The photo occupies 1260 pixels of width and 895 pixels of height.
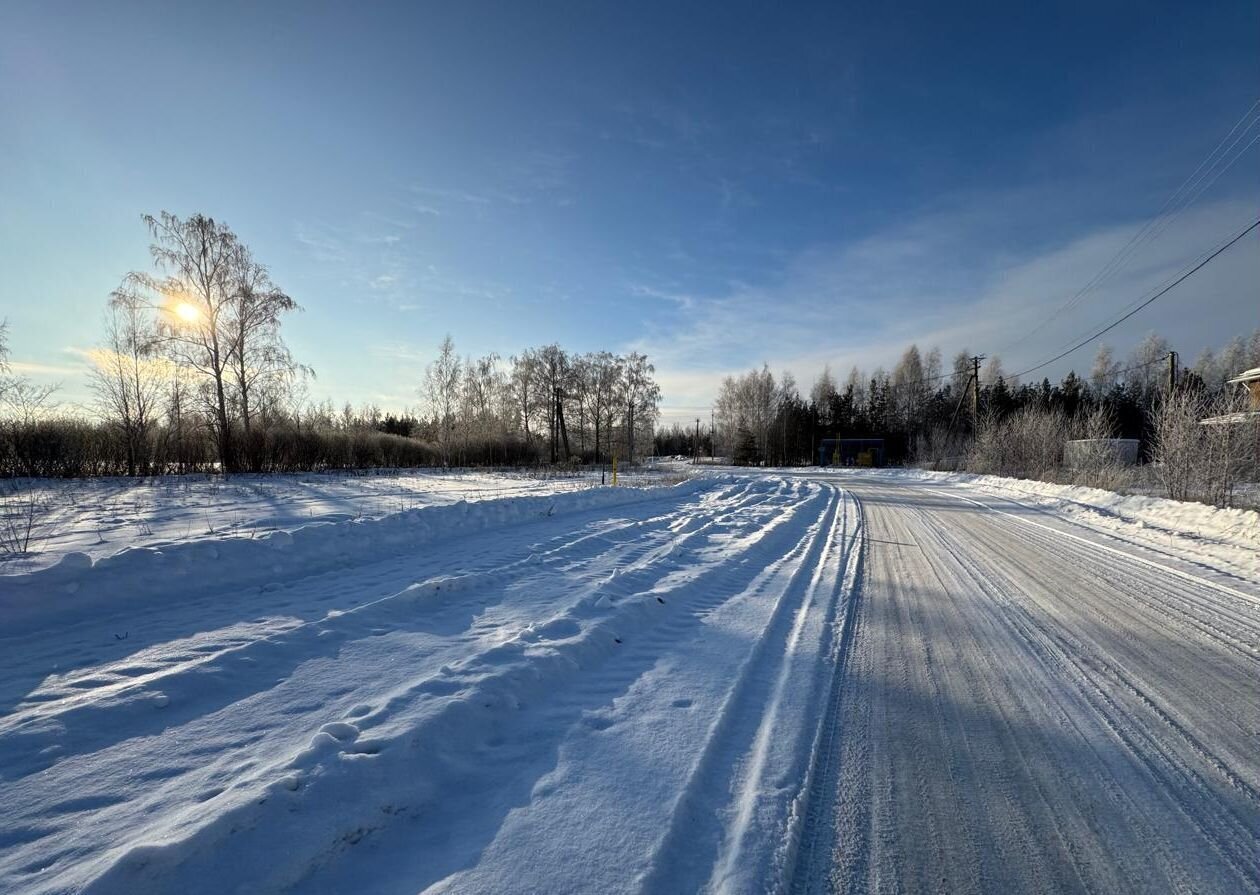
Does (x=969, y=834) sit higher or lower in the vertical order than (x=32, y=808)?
lower

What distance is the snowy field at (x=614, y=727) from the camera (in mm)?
2078

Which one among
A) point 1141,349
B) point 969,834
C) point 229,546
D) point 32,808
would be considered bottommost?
point 969,834

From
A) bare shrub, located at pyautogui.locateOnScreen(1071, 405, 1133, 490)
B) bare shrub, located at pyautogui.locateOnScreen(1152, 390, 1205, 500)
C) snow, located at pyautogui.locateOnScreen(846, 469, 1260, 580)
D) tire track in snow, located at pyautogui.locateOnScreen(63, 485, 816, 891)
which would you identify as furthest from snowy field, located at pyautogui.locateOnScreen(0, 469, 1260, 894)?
bare shrub, located at pyautogui.locateOnScreen(1071, 405, 1133, 490)

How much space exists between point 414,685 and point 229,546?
4708mm

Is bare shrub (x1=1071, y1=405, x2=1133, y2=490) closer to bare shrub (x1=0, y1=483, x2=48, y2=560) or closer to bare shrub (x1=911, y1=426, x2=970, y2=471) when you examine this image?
bare shrub (x1=911, y1=426, x2=970, y2=471)

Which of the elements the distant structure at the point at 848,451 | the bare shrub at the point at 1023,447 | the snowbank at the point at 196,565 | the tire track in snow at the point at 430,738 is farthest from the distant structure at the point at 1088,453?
the distant structure at the point at 848,451

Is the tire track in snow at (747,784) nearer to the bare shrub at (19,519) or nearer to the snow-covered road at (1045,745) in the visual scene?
the snow-covered road at (1045,745)

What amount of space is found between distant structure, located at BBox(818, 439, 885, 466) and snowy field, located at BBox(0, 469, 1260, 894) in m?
53.2

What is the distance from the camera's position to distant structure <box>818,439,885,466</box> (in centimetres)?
5661

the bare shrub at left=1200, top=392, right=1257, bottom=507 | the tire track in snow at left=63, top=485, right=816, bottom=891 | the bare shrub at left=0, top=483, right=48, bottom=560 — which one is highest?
the bare shrub at left=1200, top=392, right=1257, bottom=507

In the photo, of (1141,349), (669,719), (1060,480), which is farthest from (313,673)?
(1141,349)

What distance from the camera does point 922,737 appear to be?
305cm

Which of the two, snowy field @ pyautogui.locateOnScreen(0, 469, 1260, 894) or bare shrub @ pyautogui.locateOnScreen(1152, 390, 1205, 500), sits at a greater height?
bare shrub @ pyautogui.locateOnScreen(1152, 390, 1205, 500)

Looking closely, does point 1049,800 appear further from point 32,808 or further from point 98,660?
point 98,660
